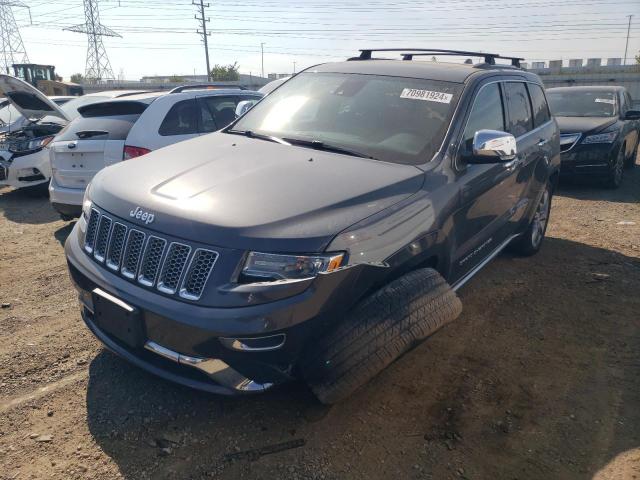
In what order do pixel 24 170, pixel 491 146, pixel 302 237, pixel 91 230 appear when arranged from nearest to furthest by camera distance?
pixel 302 237
pixel 91 230
pixel 491 146
pixel 24 170

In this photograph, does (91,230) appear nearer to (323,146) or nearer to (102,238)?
(102,238)

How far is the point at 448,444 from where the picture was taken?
106 inches

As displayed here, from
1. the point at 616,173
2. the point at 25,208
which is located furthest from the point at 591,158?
the point at 25,208

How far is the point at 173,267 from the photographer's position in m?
2.45

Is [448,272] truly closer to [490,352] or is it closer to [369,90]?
[490,352]

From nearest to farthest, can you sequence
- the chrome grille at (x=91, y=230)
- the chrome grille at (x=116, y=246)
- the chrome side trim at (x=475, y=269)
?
the chrome grille at (x=116, y=246) → the chrome grille at (x=91, y=230) → the chrome side trim at (x=475, y=269)

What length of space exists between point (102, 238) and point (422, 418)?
201 cm

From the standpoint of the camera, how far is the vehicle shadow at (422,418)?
2533mm

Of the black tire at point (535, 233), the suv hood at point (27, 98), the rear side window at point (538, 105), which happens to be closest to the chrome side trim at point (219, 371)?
the black tire at point (535, 233)

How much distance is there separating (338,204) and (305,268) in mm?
426

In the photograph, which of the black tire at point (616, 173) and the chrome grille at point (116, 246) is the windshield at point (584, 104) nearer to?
the black tire at point (616, 173)

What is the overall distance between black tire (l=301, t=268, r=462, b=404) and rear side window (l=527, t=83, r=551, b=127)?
307 cm

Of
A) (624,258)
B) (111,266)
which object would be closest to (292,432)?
(111,266)

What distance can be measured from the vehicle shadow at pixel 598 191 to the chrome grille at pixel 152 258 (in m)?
7.71
